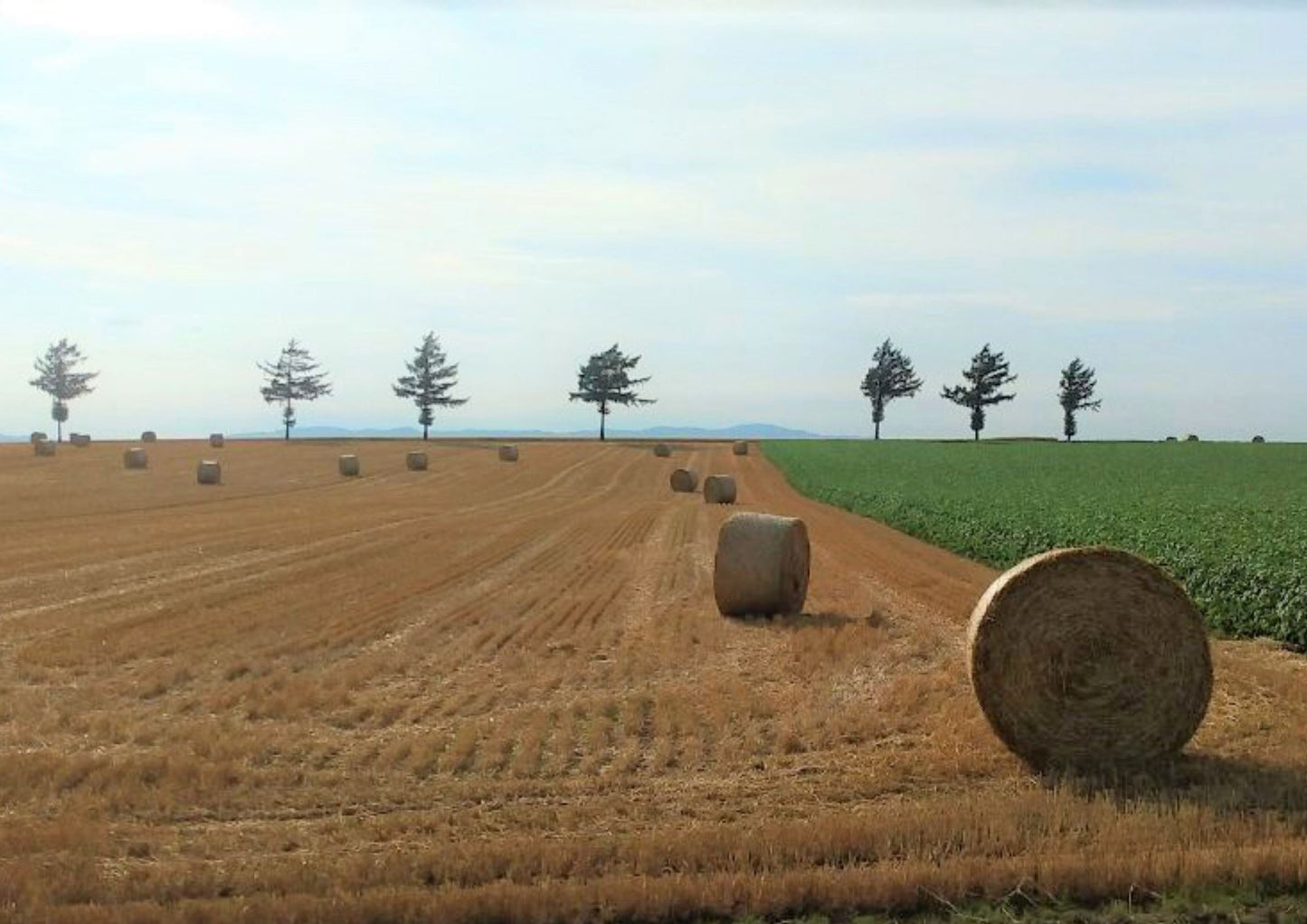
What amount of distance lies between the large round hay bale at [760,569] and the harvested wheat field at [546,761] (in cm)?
49

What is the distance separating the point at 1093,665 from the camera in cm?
898

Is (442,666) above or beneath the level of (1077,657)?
beneath

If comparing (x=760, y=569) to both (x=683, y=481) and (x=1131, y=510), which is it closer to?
(x=1131, y=510)

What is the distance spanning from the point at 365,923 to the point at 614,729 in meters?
4.07

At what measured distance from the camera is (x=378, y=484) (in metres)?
48.9

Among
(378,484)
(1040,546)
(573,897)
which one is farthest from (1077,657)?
(378,484)

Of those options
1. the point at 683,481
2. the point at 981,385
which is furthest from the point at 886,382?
the point at 683,481

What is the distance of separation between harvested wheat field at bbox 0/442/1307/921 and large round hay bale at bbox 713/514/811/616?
1.60 feet

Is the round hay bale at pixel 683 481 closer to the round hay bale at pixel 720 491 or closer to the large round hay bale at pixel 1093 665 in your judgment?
the round hay bale at pixel 720 491

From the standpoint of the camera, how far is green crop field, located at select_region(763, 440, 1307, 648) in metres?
→ 16.2

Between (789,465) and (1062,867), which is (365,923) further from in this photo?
(789,465)

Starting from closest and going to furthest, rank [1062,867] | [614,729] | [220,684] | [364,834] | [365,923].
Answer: [365,923] → [1062,867] → [364,834] → [614,729] → [220,684]

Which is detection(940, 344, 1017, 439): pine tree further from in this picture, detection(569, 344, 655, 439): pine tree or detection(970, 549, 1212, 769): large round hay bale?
detection(970, 549, 1212, 769): large round hay bale

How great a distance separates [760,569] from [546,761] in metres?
7.44
